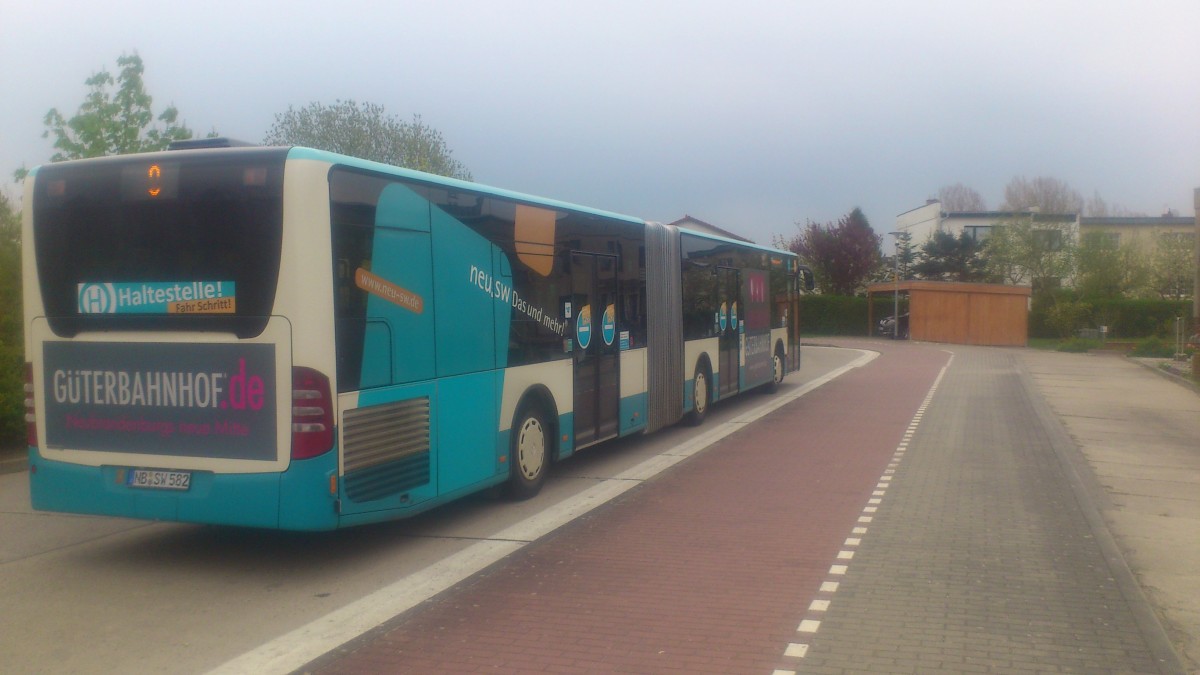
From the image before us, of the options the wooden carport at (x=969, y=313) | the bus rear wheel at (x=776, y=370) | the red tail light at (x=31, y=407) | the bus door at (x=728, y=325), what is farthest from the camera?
the wooden carport at (x=969, y=313)

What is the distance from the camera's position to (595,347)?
1176 centimetres

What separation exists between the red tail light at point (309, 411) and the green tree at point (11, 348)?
7033mm

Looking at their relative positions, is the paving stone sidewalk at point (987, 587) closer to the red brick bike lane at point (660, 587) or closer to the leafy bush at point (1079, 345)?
the red brick bike lane at point (660, 587)

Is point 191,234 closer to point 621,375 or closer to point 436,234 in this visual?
point 436,234

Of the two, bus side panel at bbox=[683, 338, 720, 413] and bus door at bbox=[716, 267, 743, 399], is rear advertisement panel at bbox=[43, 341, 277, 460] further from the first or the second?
bus door at bbox=[716, 267, 743, 399]

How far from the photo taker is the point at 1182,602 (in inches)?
265

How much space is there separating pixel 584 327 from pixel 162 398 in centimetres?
515

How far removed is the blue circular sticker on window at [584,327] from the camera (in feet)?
36.9

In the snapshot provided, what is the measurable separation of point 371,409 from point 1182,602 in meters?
5.53

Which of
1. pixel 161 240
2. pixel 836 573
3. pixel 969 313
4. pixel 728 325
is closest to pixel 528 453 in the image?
pixel 836 573

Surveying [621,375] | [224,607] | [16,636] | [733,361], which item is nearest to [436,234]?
[224,607]

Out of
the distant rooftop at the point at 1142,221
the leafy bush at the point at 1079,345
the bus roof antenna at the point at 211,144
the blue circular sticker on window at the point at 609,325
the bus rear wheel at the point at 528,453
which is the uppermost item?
the distant rooftop at the point at 1142,221

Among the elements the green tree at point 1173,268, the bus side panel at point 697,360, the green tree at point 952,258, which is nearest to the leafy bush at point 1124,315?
the green tree at point 1173,268

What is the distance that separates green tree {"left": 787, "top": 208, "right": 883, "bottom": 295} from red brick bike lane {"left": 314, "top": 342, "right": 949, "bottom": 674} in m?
52.1
